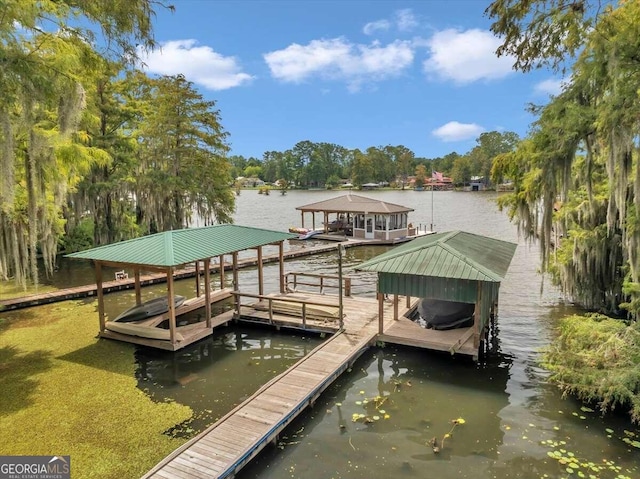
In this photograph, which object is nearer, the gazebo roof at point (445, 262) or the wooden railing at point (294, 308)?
the gazebo roof at point (445, 262)

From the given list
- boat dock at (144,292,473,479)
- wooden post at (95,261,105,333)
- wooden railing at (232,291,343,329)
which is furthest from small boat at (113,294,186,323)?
boat dock at (144,292,473,479)

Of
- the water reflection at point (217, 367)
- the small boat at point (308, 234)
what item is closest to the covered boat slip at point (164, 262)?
the water reflection at point (217, 367)

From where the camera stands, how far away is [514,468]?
6754 mm

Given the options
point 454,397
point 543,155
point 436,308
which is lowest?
point 454,397

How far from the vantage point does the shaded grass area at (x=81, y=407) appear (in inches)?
280

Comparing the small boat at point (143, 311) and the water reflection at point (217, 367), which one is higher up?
the small boat at point (143, 311)

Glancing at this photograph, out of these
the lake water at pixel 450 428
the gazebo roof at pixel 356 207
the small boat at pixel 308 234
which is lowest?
the lake water at pixel 450 428

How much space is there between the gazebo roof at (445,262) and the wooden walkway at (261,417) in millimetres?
2175

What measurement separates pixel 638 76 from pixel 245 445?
360 inches

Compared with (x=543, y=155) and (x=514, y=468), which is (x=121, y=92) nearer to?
(x=543, y=155)

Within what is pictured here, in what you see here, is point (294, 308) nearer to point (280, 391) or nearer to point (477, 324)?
point (280, 391)

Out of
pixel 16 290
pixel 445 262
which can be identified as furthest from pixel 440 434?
pixel 16 290

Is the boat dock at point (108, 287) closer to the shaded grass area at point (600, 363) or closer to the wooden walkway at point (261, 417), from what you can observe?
the wooden walkway at point (261, 417)

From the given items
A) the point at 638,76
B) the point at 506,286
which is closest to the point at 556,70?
the point at 638,76
